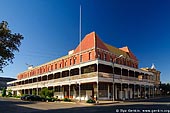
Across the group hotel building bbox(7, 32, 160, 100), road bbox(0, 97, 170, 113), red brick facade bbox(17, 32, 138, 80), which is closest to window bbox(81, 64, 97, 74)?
hotel building bbox(7, 32, 160, 100)

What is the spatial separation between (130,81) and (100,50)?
33.1 feet

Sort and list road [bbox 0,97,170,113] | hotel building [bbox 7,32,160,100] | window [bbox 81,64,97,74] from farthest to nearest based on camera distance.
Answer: window [bbox 81,64,97,74] < hotel building [bbox 7,32,160,100] < road [bbox 0,97,170,113]

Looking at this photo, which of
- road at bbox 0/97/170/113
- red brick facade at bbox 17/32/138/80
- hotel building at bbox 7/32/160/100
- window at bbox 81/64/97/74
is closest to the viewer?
road at bbox 0/97/170/113

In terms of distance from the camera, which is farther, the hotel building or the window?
the window

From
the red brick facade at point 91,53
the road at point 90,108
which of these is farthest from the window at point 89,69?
the road at point 90,108

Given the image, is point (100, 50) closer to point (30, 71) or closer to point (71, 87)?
point (71, 87)

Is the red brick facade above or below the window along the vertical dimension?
above

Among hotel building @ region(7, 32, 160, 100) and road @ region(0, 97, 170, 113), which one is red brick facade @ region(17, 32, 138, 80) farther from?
road @ region(0, 97, 170, 113)

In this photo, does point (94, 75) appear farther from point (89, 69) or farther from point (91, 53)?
point (91, 53)

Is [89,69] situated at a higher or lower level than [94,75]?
higher

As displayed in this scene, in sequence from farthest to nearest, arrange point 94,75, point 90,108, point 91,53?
point 91,53 < point 94,75 < point 90,108

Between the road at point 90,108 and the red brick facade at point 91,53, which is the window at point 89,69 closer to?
the red brick facade at point 91,53

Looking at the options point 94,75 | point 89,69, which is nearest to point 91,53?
point 89,69

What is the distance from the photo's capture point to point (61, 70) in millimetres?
52156
